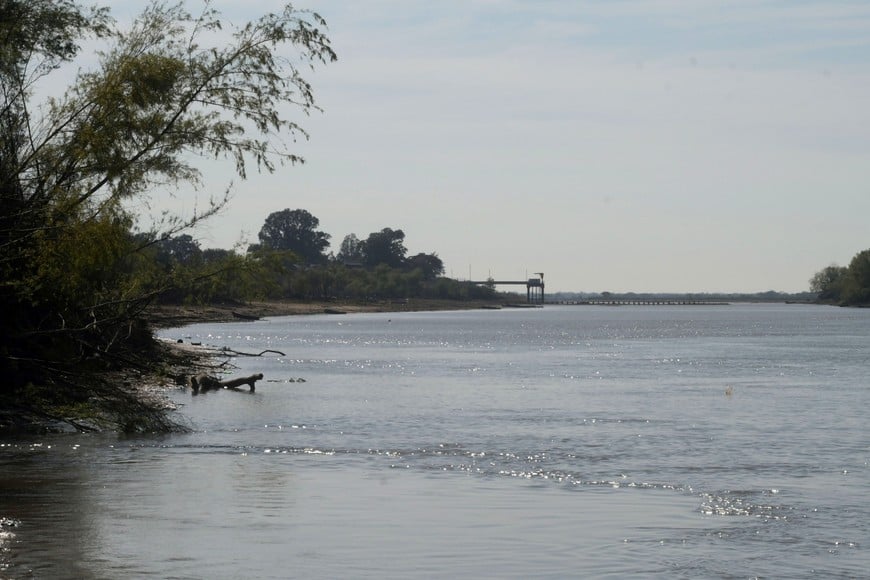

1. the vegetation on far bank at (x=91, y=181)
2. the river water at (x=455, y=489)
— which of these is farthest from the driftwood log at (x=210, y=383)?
the vegetation on far bank at (x=91, y=181)

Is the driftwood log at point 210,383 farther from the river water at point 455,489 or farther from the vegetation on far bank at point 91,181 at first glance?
the vegetation on far bank at point 91,181

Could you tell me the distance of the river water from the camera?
19.5 meters

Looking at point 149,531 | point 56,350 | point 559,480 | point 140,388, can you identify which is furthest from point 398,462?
point 140,388

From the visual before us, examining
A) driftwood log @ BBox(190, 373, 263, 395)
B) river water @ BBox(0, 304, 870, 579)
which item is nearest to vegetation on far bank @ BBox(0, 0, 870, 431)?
river water @ BBox(0, 304, 870, 579)

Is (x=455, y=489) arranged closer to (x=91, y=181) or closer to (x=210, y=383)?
(x=91, y=181)

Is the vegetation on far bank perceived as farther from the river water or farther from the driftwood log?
the driftwood log

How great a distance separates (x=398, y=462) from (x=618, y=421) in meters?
13.8

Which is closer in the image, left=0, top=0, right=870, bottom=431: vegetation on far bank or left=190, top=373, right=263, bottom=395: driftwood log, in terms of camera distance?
left=0, top=0, right=870, bottom=431: vegetation on far bank

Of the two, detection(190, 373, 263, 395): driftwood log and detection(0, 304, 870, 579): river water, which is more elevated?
detection(190, 373, 263, 395): driftwood log

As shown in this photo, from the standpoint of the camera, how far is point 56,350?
101 feet

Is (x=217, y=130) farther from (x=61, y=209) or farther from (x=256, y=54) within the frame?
(x=61, y=209)

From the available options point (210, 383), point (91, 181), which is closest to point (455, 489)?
point (91, 181)

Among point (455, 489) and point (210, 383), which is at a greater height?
point (210, 383)

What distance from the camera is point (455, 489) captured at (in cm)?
2711
